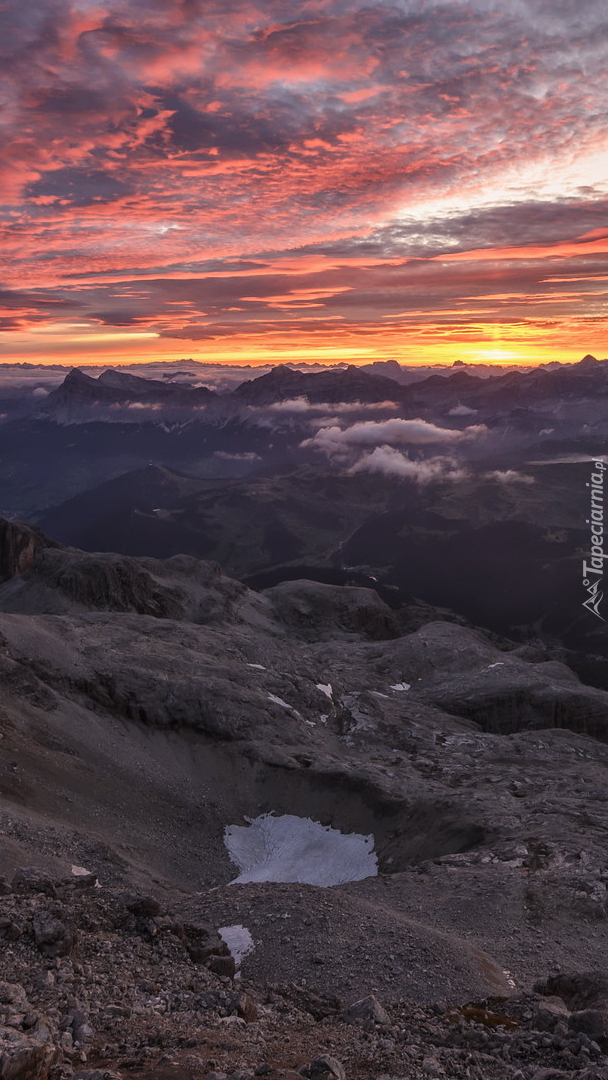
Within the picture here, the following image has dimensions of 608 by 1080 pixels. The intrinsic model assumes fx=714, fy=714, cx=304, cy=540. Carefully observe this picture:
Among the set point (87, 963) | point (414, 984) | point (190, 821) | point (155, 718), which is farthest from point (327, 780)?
point (87, 963)

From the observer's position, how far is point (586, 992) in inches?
1292

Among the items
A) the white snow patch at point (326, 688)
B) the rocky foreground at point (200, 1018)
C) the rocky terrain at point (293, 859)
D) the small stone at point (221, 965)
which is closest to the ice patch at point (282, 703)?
the rocky terrain at point (293, 859)

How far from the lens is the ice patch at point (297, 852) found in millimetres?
68688

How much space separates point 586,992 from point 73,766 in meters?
56.1

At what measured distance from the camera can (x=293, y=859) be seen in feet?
236

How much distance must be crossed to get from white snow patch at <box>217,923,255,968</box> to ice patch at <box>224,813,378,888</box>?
29878 mm

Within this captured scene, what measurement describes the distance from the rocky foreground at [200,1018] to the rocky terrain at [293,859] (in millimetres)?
109

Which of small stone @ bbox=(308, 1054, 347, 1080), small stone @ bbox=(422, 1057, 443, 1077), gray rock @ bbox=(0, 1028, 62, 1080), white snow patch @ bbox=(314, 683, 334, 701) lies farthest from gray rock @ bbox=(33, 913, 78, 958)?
white snow patch @ bbox=(314, 683, 334, 701)

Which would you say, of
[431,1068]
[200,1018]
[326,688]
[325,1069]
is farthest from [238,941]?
[326,688]

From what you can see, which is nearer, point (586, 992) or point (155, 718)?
point (586, 992)

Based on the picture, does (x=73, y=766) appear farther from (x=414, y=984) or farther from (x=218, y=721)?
(x=414, y=984)

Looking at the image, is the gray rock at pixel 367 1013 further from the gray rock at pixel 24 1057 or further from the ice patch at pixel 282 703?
the ice patch at pixel 282 703

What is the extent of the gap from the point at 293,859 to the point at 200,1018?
4909 cm

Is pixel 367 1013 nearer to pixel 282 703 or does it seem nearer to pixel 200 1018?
pixel 200 1018
